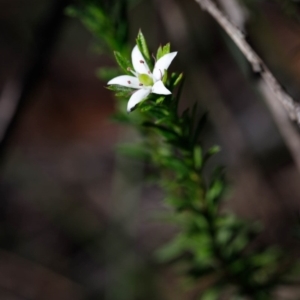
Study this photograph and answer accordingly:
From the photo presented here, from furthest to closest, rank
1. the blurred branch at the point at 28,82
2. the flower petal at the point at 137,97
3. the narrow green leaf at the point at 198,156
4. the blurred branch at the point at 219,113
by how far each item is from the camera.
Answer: the blurred branch at the point at 219,113, the blurred branch at the point at 28,82, the narrow green leaf at the point at 198,156, the flower petal at the point at 137,97

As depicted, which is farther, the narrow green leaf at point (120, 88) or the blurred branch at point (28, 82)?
the blurred branch at point (28, 82)

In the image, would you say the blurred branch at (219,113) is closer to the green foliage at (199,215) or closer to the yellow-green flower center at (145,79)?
the green foliage at (199,215)

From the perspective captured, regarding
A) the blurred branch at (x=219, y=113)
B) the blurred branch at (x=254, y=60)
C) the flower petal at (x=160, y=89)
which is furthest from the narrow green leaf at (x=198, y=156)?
the blurred branch at (x=219, y=113)

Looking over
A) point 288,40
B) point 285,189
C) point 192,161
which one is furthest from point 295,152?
point 288,40

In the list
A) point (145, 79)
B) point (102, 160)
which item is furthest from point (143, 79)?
point (102, 160)

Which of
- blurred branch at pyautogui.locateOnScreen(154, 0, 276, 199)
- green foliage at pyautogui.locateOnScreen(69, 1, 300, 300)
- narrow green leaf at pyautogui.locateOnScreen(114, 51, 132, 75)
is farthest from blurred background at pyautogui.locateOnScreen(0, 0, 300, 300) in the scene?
narrow green leaf at pyautogui.locateOnScreen(114, 51, 132, 75)

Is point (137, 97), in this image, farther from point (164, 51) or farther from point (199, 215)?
point (199, 215)
